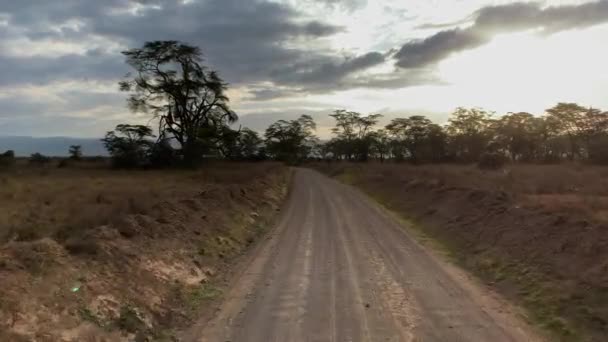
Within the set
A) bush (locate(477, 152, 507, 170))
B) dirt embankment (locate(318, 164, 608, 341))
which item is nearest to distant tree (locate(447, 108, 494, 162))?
bush (locate(477, 152, 507, 170))

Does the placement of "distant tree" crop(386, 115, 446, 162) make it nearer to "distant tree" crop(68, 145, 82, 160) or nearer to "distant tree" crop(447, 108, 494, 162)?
"distant tree" crop(447, 108, 494, 162)

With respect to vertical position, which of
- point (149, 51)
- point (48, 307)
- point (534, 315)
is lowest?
point (534, 315)

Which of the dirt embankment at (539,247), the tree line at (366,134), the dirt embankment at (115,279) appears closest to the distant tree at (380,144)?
the tree line at (366,134)

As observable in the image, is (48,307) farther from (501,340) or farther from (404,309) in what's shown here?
(501,340)

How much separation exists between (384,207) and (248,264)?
14960 mm

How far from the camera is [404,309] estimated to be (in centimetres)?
870

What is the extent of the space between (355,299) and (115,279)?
15.5ft

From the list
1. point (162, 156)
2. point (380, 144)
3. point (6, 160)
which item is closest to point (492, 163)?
point (162, 156)

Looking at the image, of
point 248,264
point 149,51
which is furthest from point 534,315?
point 149,51

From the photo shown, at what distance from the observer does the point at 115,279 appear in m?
8.89

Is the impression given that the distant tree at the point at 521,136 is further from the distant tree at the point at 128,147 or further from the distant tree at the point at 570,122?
the distant tree at the point at 128,147

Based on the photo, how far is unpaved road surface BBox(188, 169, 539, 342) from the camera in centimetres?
756

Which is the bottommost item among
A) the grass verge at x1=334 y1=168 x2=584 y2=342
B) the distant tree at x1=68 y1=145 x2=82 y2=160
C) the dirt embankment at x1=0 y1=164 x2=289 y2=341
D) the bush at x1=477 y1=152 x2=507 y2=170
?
the grass verge at x1=334 y1=168 x2=584 y2=342

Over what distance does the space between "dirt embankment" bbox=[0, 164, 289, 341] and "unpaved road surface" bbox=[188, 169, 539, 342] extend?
3.27 feet
